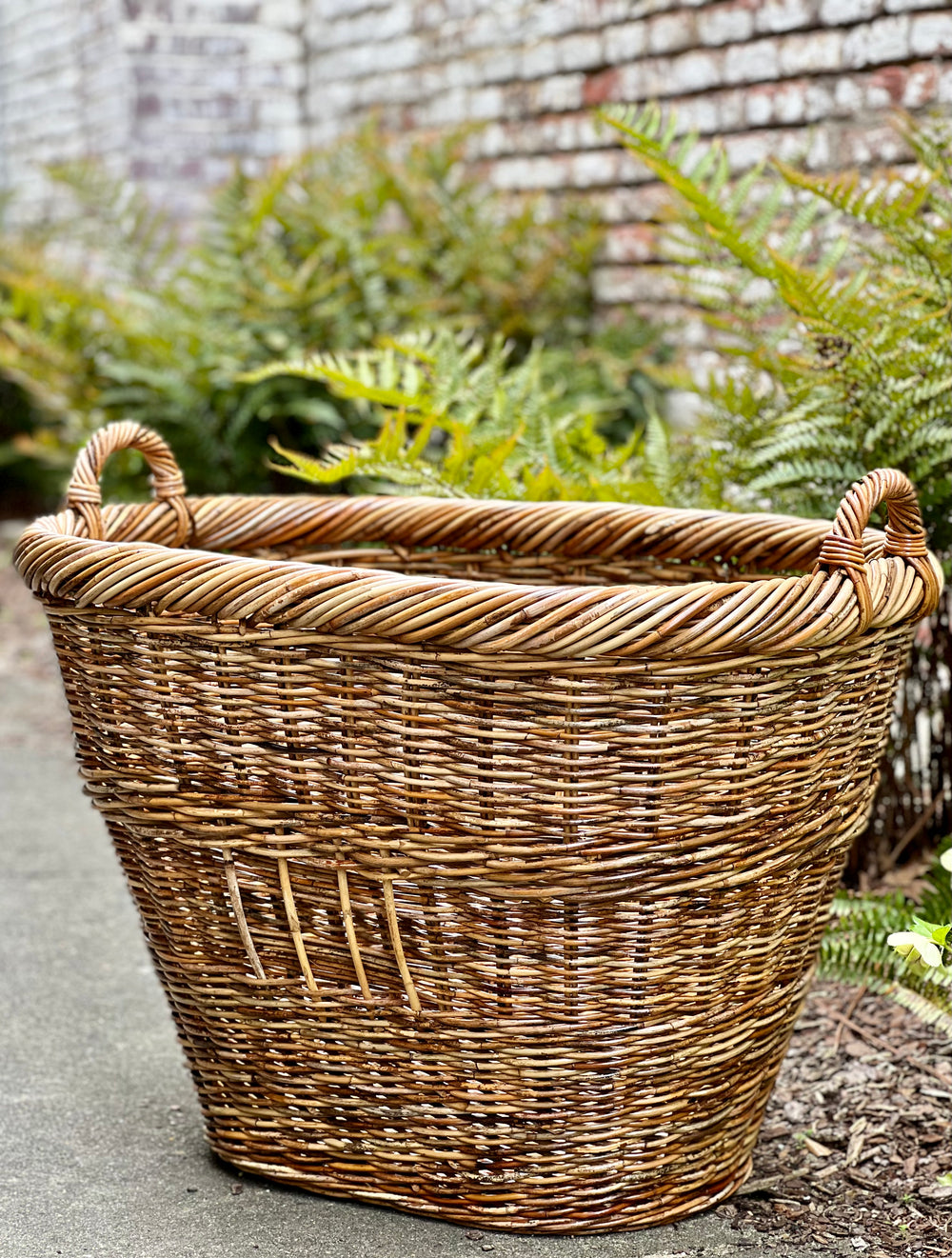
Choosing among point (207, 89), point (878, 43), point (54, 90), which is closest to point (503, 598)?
point (878, 43)

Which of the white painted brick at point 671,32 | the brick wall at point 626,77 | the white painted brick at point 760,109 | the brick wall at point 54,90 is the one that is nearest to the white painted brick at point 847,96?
the brick wall at point 626,77

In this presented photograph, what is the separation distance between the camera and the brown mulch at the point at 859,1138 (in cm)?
154

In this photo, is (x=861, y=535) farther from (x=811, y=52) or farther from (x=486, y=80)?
(x=486, y=80)

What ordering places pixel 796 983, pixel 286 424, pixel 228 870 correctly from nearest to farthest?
pixel 228 870 < pixel 796 983 < pixel 286 424

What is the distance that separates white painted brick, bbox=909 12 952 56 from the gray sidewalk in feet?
7.64

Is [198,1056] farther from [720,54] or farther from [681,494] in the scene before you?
[720,54]

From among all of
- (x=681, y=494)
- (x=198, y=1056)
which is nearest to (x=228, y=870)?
(x=198, y=1056)

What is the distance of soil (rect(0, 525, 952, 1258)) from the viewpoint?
1537mm

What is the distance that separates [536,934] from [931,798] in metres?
1.13

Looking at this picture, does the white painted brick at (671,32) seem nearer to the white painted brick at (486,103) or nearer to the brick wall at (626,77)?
the brick wall at (626,77)

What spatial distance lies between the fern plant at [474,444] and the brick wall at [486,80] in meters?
0.43

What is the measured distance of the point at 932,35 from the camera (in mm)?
2770

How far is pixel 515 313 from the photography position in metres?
3.92

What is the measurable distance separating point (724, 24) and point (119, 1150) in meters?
2.94
